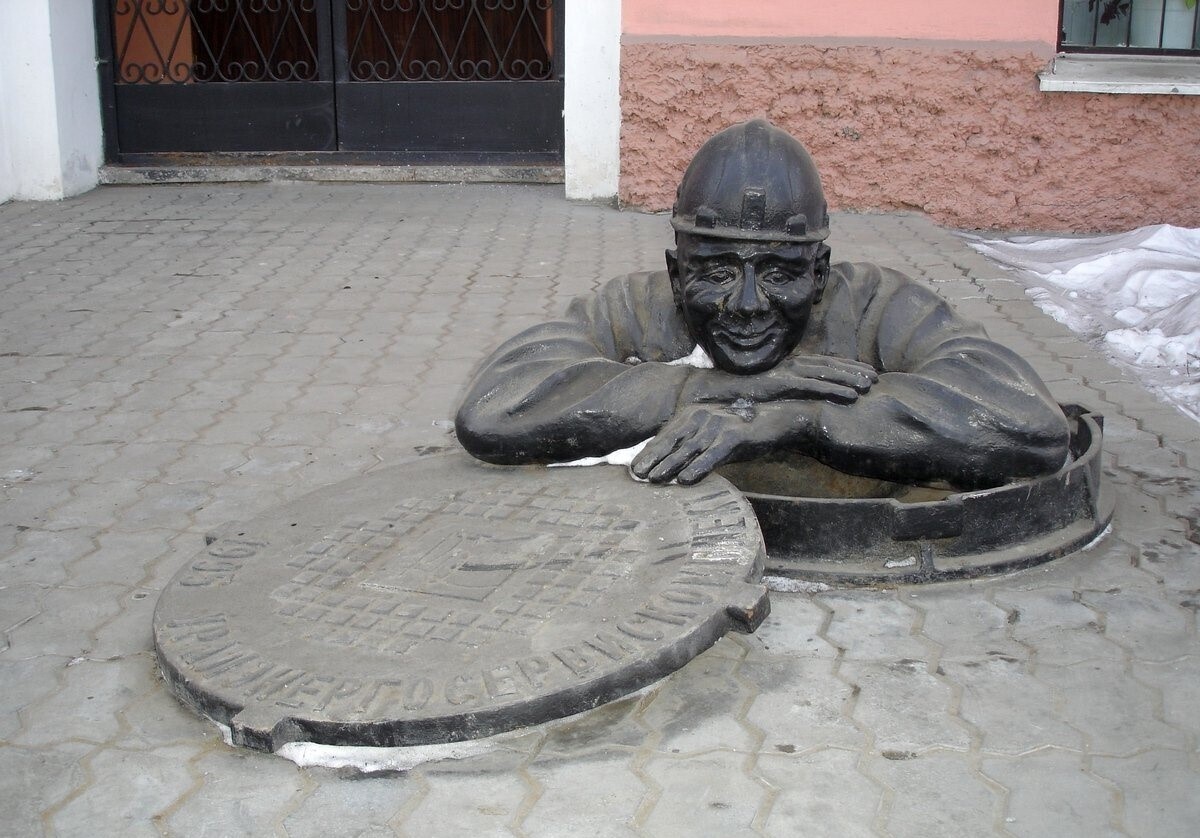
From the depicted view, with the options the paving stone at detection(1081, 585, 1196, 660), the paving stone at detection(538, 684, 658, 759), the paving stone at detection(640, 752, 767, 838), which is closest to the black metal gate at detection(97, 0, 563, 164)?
the paving stone at detection(1081, 585, 1196, 660)

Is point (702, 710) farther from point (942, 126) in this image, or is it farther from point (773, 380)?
point (942, 126)

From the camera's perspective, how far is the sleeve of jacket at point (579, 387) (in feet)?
11.6

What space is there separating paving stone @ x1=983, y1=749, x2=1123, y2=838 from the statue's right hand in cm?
107

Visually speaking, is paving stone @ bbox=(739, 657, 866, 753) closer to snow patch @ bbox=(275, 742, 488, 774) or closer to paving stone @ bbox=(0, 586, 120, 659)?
snow patch @ bbox=(275, 742, 488, 774)

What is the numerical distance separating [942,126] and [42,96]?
5.82 metres

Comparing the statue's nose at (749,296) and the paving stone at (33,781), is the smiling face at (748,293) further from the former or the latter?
the paving stone at (33,781)

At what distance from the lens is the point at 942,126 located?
7992mm

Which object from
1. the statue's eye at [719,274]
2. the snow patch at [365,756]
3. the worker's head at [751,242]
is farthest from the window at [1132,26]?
the snow patch at [365,756]

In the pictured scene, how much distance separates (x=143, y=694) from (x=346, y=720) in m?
0.69

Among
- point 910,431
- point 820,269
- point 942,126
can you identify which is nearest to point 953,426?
point 910,431

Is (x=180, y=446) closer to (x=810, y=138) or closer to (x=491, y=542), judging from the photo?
(x=491, y=542)

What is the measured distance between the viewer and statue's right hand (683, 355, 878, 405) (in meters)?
3.40

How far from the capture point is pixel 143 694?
301 cm

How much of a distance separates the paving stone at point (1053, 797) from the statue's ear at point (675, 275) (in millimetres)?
1488
